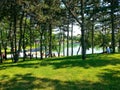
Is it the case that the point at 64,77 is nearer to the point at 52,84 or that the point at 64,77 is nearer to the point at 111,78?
the point at 52,84

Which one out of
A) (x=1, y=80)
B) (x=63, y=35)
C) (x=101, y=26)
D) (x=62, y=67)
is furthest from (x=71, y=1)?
(x=63, y=35)

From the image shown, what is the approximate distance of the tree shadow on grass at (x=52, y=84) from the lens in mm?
14472

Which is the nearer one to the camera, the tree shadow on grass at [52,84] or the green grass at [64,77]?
the tree shadow on grass at [52,84]

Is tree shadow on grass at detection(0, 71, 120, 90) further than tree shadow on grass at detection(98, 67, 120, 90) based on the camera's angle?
No

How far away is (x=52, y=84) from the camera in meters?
15.0

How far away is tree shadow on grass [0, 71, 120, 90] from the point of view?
47.5 ft

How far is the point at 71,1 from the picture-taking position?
26.3 meters

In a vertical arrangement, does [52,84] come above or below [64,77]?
below

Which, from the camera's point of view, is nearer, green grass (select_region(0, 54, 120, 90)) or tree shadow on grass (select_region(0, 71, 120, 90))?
tree shadow on grass (select_region(0, 71, 120, 90))

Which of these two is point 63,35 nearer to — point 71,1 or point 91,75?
point 71,1

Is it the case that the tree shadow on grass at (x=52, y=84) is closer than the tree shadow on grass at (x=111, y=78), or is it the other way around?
the tree shadow on grass at (x=52, y=84)

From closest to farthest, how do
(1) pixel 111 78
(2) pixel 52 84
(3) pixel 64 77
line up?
(2) pixel 52 84 → (1) pixel 111 78 → (3) pixel 64 77

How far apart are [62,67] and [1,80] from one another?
4.79m

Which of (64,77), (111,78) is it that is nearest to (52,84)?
(64,77)
